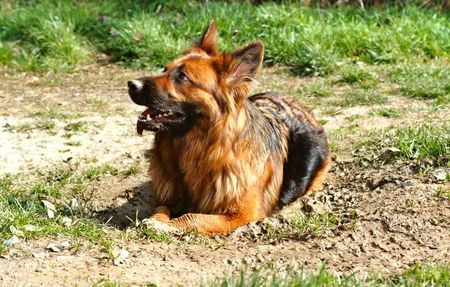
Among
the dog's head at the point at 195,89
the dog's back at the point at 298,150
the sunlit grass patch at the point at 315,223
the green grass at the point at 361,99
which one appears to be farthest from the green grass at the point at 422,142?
the dog's head at the point at 195,89

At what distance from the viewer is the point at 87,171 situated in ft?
23.4

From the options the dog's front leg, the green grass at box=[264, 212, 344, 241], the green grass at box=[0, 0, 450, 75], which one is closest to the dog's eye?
the dog's front leg

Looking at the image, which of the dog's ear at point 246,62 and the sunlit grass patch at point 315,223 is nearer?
the sunlit grass patch at point 315,223

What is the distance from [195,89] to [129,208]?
1.41 meters

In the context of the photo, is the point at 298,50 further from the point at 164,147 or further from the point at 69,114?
the point at 164,147

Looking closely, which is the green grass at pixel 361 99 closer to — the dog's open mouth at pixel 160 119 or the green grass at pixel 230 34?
the green grass at pixel 230 34

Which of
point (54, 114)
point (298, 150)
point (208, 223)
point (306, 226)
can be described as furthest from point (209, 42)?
point (54, 114)

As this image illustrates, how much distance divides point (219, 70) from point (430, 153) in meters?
2.04

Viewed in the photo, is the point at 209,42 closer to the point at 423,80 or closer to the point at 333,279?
the point at 333,279

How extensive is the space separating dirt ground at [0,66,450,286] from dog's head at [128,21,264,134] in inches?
34.4

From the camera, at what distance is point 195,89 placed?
227 inches

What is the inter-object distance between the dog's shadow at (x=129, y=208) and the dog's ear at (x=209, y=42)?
1374mm

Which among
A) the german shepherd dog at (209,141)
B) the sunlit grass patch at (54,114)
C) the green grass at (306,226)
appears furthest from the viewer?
the sunlit grass patch at (54,114)

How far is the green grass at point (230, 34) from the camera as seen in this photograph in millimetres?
A: 10555
